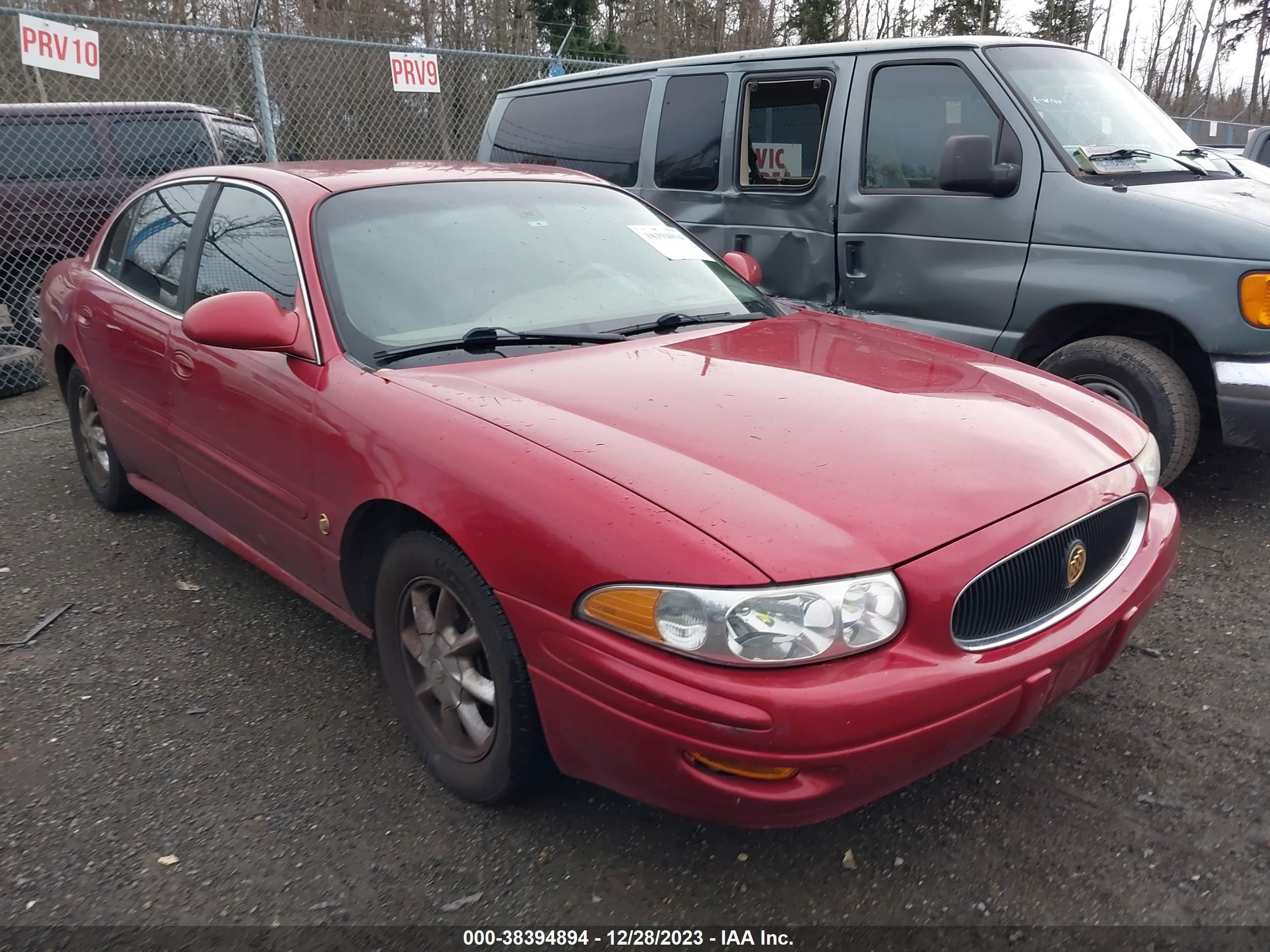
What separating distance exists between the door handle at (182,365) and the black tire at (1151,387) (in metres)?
3.45

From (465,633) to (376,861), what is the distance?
55 centimetres

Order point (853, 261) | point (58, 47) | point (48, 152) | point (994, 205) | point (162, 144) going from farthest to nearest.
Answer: point (162, 144)
point (48, 152)
point (58, 47)
point (853, 261)
point (994, 205)

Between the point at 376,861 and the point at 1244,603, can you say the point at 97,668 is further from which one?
the point at 1244,603

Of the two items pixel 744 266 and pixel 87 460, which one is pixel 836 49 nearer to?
pixel 744 266

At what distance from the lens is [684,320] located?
3150mm

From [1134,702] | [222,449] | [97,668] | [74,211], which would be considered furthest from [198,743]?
[74,211]

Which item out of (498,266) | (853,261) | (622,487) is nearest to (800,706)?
(622,487)

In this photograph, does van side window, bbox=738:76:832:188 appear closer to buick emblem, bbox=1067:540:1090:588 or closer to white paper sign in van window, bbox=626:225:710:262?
white paper sign in van window, bbox=626:225:710:262

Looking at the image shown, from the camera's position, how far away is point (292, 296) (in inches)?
114

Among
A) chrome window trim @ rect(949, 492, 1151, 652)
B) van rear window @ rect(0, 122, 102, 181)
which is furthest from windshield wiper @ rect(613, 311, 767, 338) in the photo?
van rear window @ rect(0, 122, 102, 181)

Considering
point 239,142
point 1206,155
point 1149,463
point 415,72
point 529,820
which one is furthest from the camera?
point 239,142

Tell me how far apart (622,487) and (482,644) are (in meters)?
0.54

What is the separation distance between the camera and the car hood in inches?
78.0

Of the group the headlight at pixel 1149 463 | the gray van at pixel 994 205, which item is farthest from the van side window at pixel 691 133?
the headlight at pixel 1149 463
